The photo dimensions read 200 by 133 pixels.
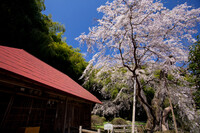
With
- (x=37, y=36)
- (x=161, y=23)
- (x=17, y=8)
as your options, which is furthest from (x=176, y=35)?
(x=17, y=8)

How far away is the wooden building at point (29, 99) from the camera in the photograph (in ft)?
11.4

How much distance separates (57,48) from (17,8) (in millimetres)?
5683

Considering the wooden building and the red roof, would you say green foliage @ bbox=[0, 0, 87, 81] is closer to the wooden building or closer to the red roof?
the red roof

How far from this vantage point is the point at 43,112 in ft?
17.0

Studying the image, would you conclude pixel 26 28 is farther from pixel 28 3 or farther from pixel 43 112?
pixel 43 112

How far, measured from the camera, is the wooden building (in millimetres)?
3485

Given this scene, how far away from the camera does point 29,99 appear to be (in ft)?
15.0

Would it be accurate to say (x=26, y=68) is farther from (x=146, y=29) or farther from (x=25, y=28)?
(x=25, y=28)

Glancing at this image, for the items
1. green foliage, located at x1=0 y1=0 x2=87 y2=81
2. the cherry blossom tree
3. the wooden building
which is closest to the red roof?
the wooden building

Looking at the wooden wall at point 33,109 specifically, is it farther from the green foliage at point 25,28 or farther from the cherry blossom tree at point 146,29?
the green foliage at point 25,28

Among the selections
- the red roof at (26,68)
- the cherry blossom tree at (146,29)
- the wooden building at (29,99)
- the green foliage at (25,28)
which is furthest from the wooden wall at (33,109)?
the green foliage at (25,28)

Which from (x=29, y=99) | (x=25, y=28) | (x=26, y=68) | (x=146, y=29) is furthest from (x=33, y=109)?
(x=25, y=28)

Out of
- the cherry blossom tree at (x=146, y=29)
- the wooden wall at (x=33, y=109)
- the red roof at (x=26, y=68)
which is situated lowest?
the wooden wall at (x=33, y=109)

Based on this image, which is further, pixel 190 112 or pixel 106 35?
pixel 190 112
